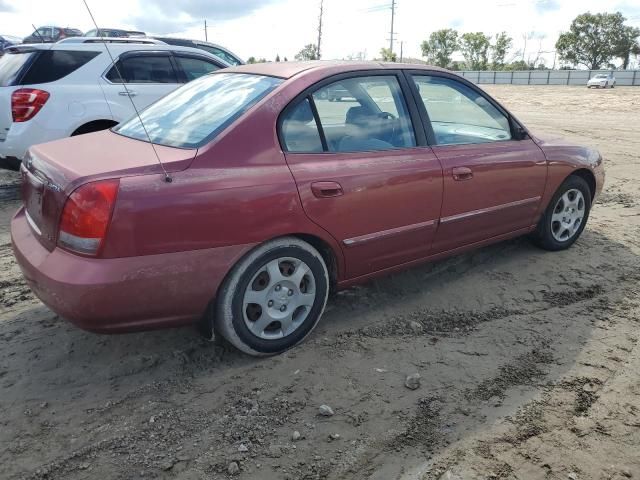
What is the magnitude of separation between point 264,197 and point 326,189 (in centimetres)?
40

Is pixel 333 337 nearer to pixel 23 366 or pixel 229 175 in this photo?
pixel 229 175

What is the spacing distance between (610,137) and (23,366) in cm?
1235

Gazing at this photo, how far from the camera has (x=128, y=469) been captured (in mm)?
2301

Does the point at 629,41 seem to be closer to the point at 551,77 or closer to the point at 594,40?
the point at 594,40

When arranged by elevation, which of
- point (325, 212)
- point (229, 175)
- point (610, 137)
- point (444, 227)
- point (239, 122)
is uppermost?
point (239, 122)

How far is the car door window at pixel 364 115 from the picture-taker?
327 cm

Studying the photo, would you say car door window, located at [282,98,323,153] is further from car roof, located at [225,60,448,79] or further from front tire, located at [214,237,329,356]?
front tire, located at [214,237,329,356]

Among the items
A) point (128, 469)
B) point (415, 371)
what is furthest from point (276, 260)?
point (128, 469)

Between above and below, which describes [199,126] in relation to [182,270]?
above

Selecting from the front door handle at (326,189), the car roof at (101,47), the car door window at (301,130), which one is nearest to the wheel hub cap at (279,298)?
the front door handle at (326,189)

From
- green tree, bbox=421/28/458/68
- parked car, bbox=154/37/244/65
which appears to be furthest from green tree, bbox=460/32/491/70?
parked car, bbox=154/37/244/65

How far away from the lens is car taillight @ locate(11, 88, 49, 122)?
5.91 m

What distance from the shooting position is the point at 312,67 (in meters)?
3.38

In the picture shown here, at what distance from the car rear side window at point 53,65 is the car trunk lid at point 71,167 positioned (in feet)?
11.1
